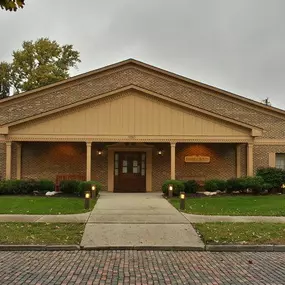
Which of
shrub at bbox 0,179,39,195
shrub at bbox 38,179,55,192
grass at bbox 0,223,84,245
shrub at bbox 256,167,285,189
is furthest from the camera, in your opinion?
shrub at bbox 256,167,285,189

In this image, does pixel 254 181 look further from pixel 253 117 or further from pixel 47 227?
pixel 47 227

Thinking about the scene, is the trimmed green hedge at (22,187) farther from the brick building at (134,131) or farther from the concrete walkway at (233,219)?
the concrete walkway at (233,219)

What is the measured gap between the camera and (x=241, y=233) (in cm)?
1002

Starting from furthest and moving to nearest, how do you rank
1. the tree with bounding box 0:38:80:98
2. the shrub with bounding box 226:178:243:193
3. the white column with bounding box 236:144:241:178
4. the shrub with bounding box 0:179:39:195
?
1. the tree with bounding box 0:38:80:98
2. the white column with bounding box 236:144:241:178
3. the shrub with bounding box 226:178:243:193
4. the shrub with bounding box 0:179:39:195

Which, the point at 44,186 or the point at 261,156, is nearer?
the point at 44,186

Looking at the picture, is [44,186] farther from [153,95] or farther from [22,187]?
[153,95]

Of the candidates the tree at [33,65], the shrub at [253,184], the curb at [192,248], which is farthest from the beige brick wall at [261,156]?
the tree at [33,65]

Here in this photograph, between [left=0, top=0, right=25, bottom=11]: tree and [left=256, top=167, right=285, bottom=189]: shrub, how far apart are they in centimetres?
1965

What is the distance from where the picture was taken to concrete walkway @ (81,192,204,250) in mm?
9180

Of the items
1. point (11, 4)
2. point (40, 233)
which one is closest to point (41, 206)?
point (40, 233)

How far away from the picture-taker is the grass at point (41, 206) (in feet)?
44.3

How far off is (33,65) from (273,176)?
37.8m

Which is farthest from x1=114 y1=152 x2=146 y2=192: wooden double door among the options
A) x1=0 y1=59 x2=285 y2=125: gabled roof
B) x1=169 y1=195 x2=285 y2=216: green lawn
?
x1=169 y1=195 x2=285 y2=216: green lawn

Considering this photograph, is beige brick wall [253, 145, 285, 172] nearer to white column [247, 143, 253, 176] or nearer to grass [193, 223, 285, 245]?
white column [247, 143, 253, 176]
